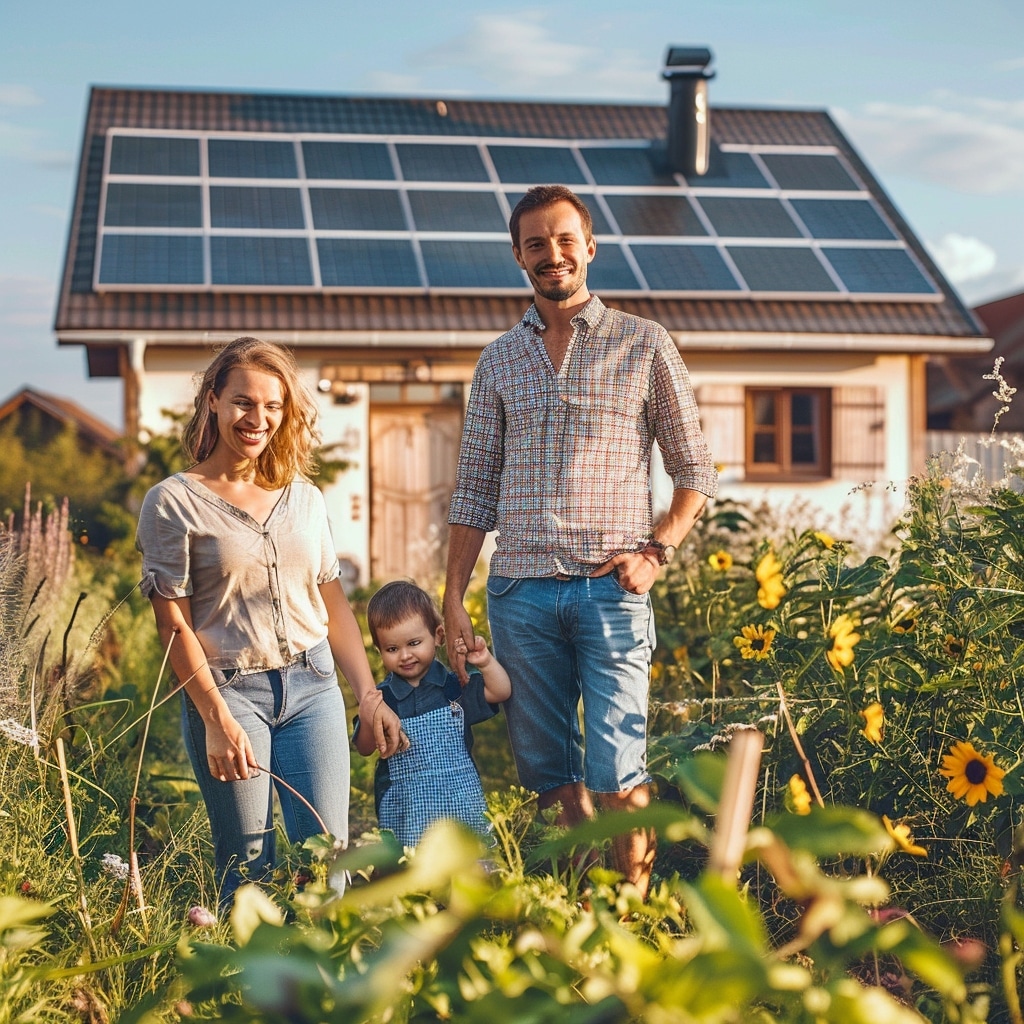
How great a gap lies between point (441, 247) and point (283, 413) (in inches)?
371

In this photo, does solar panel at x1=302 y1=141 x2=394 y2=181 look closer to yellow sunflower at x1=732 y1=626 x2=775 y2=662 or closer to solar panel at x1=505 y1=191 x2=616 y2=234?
solar panel at x1=505 y1=191 x2=616 y2=234

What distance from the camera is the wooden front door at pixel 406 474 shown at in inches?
484

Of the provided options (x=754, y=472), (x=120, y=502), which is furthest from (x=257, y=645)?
(x=754, y=472)

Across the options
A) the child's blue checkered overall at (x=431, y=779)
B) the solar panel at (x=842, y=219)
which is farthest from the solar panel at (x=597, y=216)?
the child's blue checkered overall at (x=431, y=779)

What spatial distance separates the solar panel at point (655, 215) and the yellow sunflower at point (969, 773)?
34.1 feet

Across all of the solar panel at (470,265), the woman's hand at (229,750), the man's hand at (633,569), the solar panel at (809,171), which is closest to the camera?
the woman's hand at (229,750)

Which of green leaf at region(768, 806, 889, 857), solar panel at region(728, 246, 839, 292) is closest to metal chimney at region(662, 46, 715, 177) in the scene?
solar panel at region(728, 246, 839, 292)

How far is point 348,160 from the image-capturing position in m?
13.4

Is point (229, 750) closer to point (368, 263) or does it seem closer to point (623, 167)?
point (368, 263)

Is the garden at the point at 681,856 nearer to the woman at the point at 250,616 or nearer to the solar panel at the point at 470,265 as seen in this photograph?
the woman at the point at 250,616

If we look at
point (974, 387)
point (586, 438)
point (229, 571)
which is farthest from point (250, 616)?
point (974, 387)

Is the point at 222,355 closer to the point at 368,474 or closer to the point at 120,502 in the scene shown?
the point at 120,502

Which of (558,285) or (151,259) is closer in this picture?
(558,285)

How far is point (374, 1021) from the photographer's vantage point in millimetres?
1147
